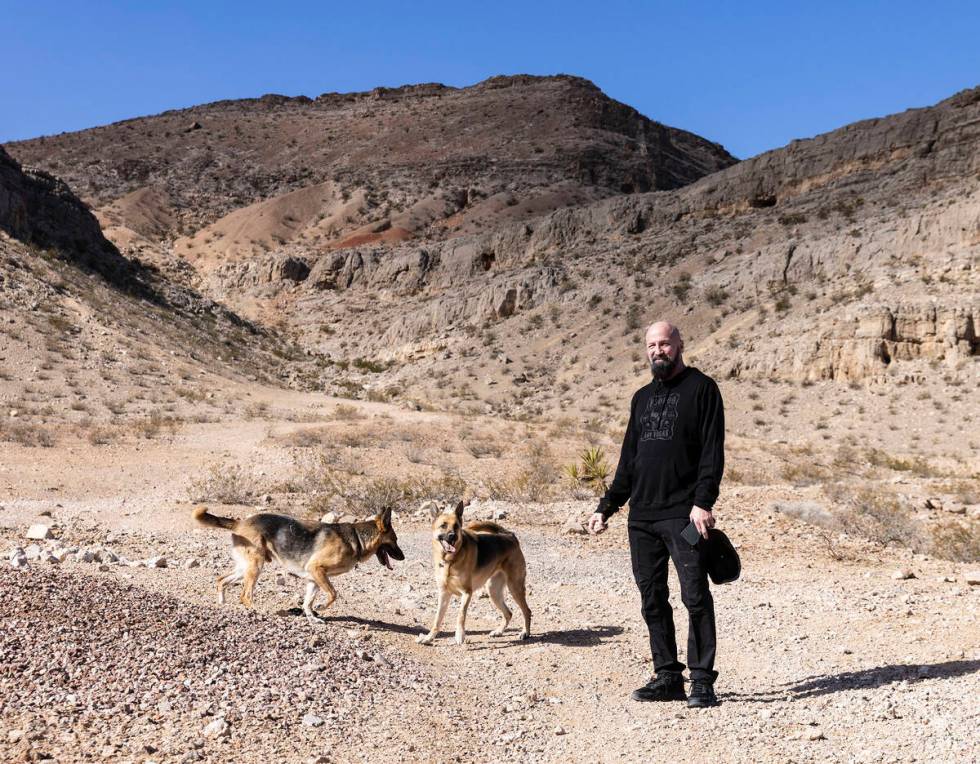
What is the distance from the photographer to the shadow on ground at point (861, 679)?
5188 millimetres

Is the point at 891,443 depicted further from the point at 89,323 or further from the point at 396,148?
the point at 396,148

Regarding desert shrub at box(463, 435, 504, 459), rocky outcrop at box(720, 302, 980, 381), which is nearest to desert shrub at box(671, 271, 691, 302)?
rocky outcrop at box(720, 302, 980, 381)

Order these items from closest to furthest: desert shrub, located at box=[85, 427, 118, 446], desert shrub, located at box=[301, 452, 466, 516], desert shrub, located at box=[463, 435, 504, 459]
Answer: desert shrub, located at box=[301, 452, 466, 516], desert shrub, located at box=[85, 427, 118, 446], desert shrub, located at box=[463, 435, 504, 459]

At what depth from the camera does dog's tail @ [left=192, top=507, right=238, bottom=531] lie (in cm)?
658

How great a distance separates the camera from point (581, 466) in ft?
54.2

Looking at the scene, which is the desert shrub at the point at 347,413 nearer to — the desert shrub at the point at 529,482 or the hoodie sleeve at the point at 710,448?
the desert shrub at the point at 529,482

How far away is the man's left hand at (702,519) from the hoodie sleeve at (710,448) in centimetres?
3

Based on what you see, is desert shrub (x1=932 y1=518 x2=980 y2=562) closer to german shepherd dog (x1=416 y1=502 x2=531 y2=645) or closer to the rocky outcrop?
german shepherd dog (x1=416 y1=502 x2=531 y2=645)

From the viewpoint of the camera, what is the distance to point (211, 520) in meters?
6.69

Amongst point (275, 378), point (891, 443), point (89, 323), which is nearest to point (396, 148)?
point (275, 378)

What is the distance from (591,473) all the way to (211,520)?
9.51 metres

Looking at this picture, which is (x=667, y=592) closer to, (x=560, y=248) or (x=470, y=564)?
(x=470, y=564)

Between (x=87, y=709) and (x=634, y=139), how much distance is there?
296 feet

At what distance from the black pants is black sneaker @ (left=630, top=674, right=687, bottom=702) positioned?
0.14 feet
